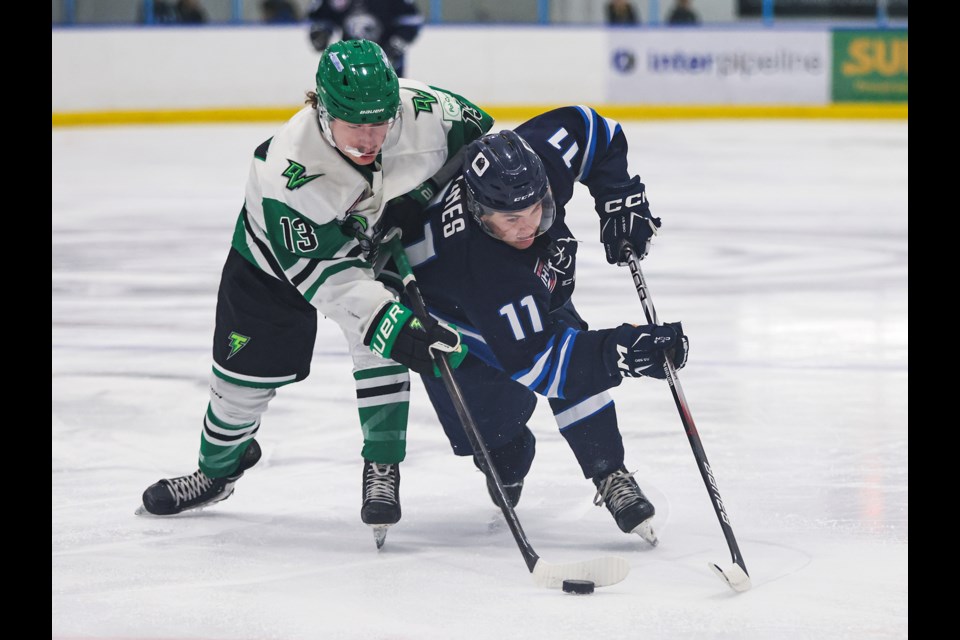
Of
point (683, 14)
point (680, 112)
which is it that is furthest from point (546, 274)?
point (683, 14)

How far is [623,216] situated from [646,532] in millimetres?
618

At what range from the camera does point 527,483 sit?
3041 millimetres

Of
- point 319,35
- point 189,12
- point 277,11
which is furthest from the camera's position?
point 277,11

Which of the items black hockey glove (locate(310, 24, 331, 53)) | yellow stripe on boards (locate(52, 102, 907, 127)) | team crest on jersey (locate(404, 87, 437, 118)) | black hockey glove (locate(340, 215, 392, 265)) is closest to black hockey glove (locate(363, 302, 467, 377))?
black hockey glove (locate(340, 215, 392, 265))

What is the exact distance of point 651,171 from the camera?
8414mm

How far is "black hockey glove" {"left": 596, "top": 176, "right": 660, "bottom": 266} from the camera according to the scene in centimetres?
276

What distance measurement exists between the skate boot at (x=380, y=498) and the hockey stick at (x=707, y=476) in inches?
22.4

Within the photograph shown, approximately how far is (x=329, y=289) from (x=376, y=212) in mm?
198

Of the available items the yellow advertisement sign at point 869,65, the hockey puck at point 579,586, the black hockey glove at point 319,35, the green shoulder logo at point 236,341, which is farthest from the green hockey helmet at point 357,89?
the yellow advertisement sign at point 869,65

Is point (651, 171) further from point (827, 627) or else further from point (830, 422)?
point (827, 627)

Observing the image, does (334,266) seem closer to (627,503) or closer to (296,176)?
(296,176)

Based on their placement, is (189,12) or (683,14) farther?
(683,14)

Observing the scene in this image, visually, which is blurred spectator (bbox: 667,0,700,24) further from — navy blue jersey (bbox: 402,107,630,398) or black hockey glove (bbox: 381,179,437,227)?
black hockey glove (bbox: 381,179,437,227)
